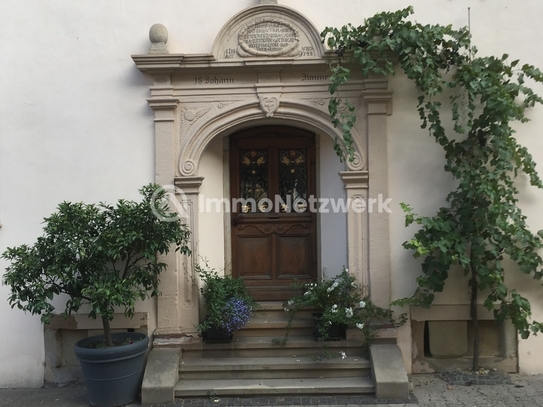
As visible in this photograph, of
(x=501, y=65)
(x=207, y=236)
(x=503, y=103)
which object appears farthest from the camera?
(x=207, y=236)

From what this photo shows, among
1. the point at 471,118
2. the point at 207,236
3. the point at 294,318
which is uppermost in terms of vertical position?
the point at 471,118

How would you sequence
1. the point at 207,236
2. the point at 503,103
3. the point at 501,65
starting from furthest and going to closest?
1. the point at 207,236
2. the point at 501,65
3. the point at 503,103

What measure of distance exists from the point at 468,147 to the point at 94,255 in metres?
3.85

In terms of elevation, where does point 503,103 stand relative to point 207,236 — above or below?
above

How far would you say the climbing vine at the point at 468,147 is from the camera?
4734 mm

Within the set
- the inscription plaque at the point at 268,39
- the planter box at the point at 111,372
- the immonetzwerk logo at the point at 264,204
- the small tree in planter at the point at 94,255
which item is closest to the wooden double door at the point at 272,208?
the immonetzwerk logo at the point at 264,204

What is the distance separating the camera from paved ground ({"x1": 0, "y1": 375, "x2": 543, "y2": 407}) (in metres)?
4.52

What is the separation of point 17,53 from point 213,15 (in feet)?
7.11

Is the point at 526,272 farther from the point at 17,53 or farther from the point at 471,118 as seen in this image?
the point at 17,53

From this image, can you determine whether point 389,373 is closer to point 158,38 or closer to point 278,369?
point 278,369

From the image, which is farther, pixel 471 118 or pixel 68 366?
pixel 68 366

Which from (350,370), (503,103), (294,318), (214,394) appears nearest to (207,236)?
(294,318)

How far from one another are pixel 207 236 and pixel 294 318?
4.43 feet

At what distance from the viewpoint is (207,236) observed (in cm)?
559
